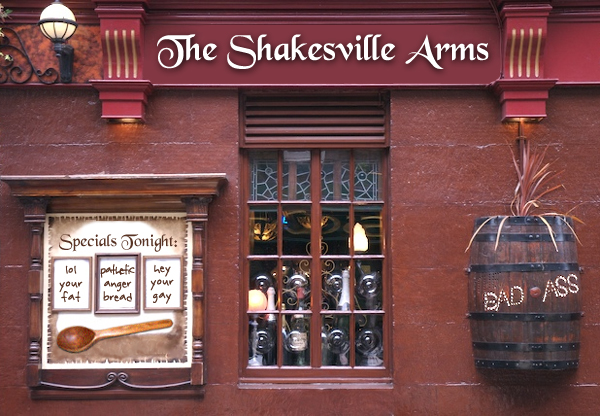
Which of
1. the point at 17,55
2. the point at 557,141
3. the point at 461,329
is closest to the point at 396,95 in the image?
the point at 557,141

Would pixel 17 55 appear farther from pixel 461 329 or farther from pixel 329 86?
pixel 461 329

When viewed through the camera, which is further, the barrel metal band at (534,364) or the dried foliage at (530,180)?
the dried foliage at (530,180)

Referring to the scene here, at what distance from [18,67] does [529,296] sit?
453 cm

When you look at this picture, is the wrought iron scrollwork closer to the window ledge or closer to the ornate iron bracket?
the window ledge

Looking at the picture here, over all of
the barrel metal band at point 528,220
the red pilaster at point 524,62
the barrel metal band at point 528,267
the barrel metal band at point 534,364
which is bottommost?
the barrel metal band at point 534,364

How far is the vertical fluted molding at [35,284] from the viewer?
267 inches

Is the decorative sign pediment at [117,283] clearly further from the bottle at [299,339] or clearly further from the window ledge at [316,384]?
the bottle at [299,339]

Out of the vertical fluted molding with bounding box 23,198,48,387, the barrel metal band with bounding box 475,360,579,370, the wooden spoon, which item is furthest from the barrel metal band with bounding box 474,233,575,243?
the vertical fluted molding with bounding box 23,198,48,387

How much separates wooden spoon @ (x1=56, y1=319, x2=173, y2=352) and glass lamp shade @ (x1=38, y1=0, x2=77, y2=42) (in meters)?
2.39

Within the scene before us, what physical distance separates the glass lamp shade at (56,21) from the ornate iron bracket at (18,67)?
43 cm

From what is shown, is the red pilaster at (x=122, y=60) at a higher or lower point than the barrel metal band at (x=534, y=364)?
higher

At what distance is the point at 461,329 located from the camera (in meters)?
6.90

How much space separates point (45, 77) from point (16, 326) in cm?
209

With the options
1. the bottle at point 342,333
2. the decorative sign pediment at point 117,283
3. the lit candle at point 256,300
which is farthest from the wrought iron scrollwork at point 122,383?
the bottle at point 342,333
